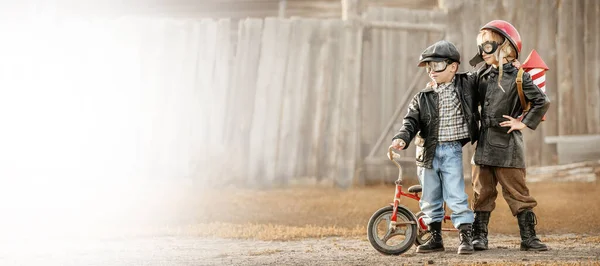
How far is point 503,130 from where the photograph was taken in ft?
15.4

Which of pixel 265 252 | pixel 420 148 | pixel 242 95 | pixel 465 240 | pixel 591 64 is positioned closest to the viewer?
pixel 465 240

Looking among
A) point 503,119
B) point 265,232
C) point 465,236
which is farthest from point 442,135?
point 265,232

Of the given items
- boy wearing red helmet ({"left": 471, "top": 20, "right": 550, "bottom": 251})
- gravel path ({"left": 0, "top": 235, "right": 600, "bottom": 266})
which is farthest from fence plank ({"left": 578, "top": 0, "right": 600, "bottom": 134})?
boy wearing red helmet ({"left": 471, "top": 20, "right": 550, "bottom": 251})

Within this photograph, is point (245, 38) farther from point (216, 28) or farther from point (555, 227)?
point (555, 227)

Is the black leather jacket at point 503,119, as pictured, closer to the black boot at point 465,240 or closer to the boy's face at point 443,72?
the boy's face at point 443,72

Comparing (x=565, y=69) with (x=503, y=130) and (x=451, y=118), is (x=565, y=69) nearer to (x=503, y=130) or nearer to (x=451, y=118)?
(x=503, y=130)

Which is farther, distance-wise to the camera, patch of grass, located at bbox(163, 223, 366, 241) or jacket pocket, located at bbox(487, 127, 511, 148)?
patch of grass, located at bbox(163, 223, 366, 241)

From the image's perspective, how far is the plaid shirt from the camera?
4672 mm

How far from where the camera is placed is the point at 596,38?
8859 millimetres

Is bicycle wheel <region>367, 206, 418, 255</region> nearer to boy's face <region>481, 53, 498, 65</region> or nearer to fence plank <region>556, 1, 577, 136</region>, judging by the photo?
boy's face <region>481, 53, 498, 65</region>

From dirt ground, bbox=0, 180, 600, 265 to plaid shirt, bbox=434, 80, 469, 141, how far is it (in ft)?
2.63

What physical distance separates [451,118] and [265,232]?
221cm

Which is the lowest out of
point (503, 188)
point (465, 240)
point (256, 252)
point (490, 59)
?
point (256, 252)

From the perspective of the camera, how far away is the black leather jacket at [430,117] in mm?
4691
